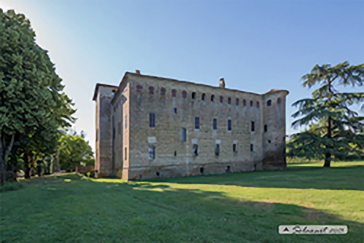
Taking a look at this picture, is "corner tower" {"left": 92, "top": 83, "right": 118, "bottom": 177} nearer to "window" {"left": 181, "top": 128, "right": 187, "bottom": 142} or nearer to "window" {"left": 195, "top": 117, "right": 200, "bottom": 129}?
"window" {"left": 181, "top": 128, "right": 187, "bottom": 142}

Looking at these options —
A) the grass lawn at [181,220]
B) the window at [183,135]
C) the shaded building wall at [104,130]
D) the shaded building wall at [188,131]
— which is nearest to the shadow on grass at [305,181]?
the grass lawn at [181,220]

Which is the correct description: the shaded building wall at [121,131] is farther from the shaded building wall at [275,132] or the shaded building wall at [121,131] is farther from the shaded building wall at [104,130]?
the shaded building wall at [275,132]

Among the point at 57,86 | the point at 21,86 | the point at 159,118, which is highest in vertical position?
the point at 57,86

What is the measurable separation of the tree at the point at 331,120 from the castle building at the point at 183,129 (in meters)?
3.67

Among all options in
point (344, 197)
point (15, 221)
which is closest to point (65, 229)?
point (15, 221)

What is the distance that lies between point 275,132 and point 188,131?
47.3 ft

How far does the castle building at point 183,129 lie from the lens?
77.6 feet

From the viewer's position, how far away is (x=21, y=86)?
54.7 ft

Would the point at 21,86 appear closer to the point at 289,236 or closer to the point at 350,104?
the point at 289,236

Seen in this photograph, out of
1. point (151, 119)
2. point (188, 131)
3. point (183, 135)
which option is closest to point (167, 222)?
point (151, 119)

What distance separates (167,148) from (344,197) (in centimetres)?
1790

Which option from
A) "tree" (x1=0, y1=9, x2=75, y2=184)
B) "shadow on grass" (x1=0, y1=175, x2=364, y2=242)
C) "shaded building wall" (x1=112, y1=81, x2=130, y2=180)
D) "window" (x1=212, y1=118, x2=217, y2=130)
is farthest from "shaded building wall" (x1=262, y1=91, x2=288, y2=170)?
"tree" (x1=0, y1=9, x2=75, y2=184)

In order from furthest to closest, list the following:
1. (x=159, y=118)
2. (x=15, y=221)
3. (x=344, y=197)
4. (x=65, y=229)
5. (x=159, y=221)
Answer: (x=159, y=118) < (x=344, y=197) < (x=15, y=221) < (x=159, y=221) < (x=65, y=229)

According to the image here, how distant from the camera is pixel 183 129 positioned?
26.2 meters
